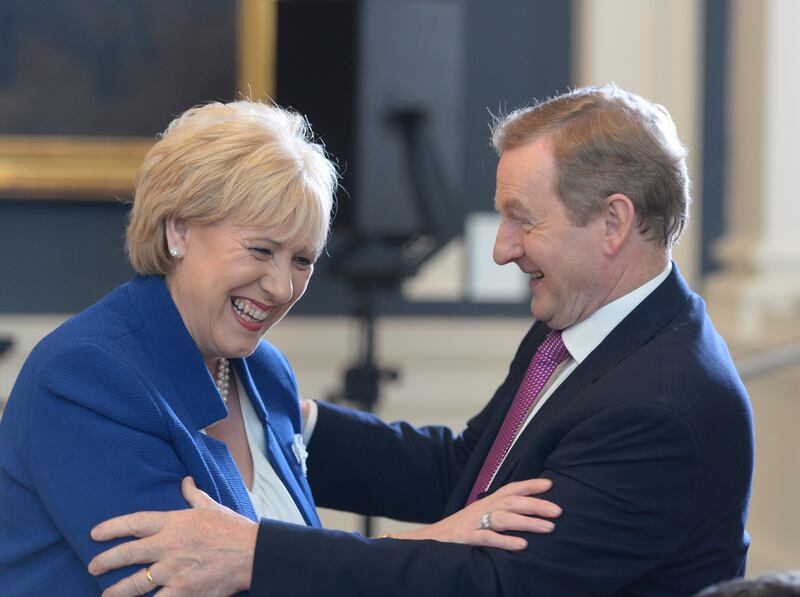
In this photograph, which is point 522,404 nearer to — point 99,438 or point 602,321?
point 602,321

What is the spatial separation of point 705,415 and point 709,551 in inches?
8.5

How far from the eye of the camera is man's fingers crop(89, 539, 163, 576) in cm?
171

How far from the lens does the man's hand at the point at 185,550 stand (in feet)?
5.62

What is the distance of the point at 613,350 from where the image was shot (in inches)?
76.2

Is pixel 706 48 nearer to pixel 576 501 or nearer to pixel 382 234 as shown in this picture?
pixel 382 234

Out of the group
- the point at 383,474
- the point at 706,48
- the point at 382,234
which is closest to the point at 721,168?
the point at 706,48

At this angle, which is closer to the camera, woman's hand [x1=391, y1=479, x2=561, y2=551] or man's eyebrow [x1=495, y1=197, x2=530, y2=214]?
woman's hand [x1=391, y1=479, x2=561, y2=551]

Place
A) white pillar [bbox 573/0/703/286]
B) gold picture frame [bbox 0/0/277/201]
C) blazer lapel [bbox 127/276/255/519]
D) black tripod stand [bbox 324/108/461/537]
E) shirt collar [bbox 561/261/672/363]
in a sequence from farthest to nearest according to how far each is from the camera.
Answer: white pillar [bbox 573/0/703/286], gold picture frame [bbox 0/0/277/201], black tripod stand [bbox 324/108/461/537], shirt collar [bbox 561/261/672/363], blazer lapel [bbox 127/276/255/519]

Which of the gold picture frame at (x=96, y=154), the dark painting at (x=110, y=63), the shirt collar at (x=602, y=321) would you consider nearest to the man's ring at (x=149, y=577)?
the shirt collar at (x=602, y=321)

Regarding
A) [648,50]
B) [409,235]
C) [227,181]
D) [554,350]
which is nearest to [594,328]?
[554,350]

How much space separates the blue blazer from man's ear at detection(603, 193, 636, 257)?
0.67 m

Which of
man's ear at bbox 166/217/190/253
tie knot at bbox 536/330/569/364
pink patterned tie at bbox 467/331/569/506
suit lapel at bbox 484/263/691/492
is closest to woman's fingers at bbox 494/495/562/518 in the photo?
suit lapel at bbox 484/263/691/492

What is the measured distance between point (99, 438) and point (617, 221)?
0.86 metres

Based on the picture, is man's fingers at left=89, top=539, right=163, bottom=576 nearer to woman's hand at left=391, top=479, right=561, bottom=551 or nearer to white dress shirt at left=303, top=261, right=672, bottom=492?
woman's hand at left=391, top=479, right=561, bottom=551
